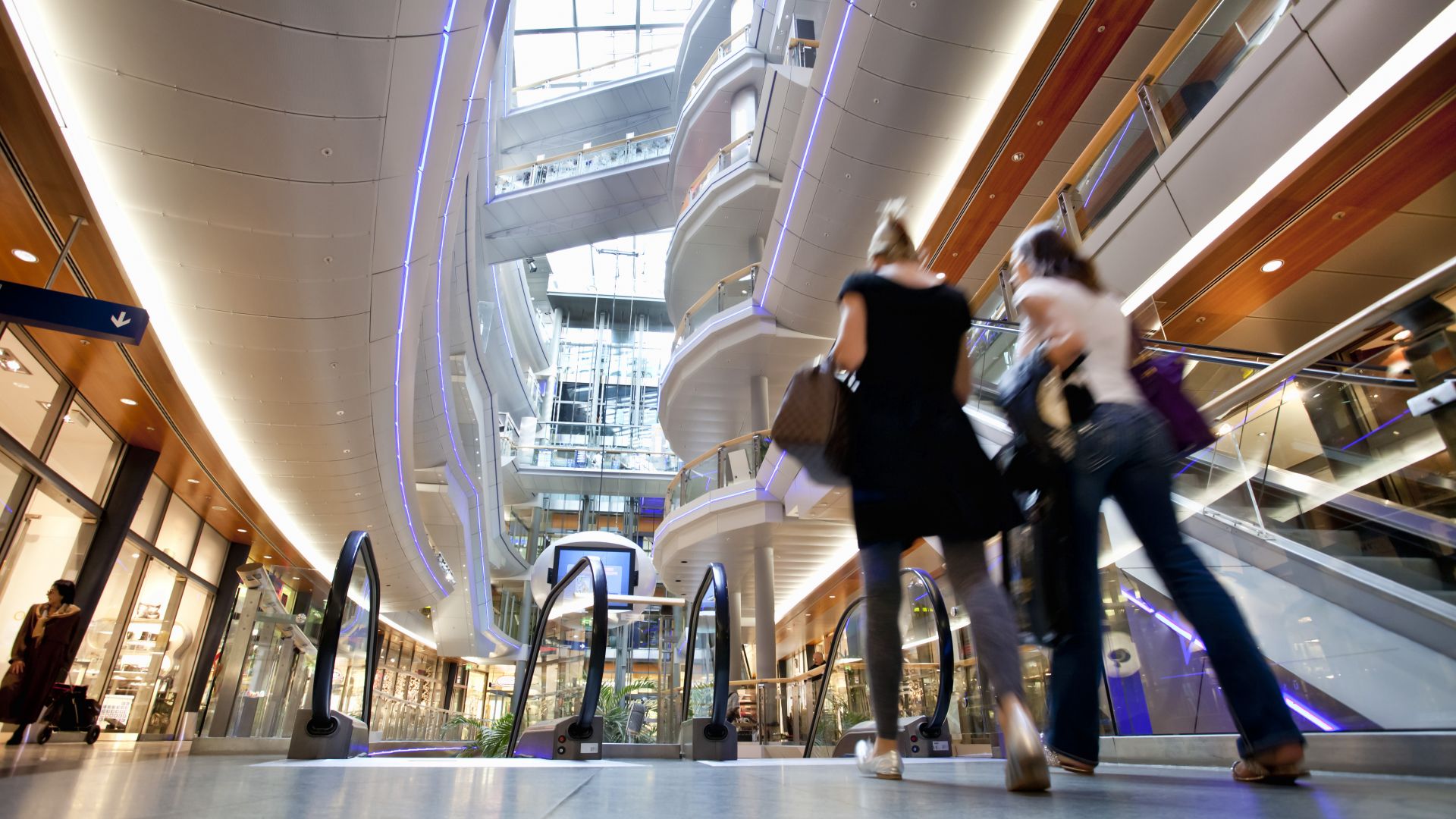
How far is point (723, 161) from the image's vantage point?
1550cm

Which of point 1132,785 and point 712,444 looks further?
point 712,444

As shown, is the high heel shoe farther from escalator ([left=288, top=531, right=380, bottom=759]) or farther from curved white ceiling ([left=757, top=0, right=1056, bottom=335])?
curved white ceiling ([left=757, top=0, right=1056, bottom=335])

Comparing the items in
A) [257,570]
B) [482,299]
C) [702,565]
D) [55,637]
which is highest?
[482,299]

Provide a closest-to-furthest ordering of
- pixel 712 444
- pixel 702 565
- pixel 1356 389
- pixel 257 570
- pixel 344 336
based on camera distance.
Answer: pixel 1356 389 < pixel 257 570 < pixel 344 336 < pixel 702 565 < pixel 712 444

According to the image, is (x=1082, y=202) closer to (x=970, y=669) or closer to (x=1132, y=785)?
(x=970, y=669)

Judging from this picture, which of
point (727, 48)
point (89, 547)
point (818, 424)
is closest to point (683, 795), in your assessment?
point (818, 424)

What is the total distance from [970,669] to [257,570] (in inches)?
263

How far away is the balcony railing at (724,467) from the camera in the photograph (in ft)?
42.6

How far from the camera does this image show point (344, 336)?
7.56m

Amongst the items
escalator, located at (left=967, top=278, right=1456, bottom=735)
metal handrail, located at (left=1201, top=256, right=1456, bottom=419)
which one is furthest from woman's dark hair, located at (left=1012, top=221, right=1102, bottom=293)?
metal handrail, located at (left=1201, top=256, right=1456, bottom=419)

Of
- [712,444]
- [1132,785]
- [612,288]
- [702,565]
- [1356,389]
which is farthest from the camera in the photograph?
[612,288]

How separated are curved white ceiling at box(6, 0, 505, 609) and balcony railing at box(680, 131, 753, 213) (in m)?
7.96

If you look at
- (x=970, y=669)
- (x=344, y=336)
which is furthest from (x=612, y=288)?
(x=970, y=669)

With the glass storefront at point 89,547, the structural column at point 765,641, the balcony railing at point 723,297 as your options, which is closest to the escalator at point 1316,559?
the structural column at point 765,641
